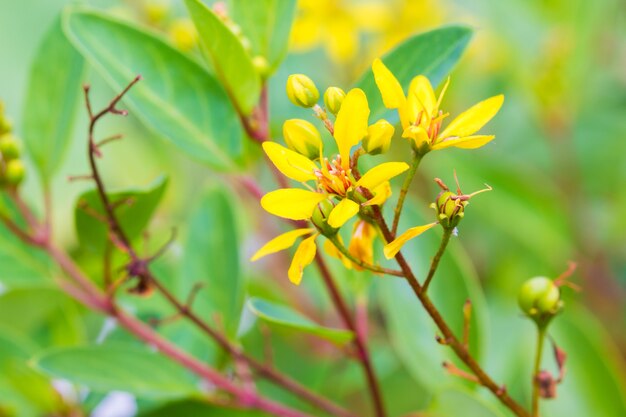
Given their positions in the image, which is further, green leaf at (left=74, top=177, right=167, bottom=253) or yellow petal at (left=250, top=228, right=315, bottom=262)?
green leaf at (left=74, top=177, right=167, bottom=253)

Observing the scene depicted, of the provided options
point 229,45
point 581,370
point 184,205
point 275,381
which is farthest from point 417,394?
point 184,205

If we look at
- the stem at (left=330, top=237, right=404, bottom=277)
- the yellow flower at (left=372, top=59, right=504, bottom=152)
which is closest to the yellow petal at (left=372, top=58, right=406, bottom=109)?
the yellow flower at (left=372, top=59, right=504, bottom=152)

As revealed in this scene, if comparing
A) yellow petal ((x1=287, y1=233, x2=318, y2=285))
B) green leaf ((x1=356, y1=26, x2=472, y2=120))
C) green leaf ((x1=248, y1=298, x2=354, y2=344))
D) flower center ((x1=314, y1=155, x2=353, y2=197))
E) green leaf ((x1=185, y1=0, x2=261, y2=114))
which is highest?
green leaf ((x1=356, y1=26, x2=472, y2=120))

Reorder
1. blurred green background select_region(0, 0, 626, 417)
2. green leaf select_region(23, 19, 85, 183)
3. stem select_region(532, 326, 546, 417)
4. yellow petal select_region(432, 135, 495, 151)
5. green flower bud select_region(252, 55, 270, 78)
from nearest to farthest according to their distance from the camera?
1. yellow petal select_region(432, 135, 495, 151)
2. stem select_region(532, 326, 546, 417)
3. green flower bud select_region(252, 55, 270, 78)
4. green leaf select_region(23, 19, 85, 183)
5. blurred green background select_region(0, 0, 626, 417)

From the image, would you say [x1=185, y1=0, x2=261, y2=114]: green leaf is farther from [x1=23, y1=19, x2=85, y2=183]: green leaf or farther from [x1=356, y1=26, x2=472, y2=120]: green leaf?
[x1=23, y1=19, x2=85, y2=183]: green leaf

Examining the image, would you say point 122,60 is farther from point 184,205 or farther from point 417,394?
point 184,205

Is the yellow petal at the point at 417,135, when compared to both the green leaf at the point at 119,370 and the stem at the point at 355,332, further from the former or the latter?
the green leaf at the point at 119,370
